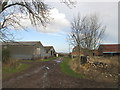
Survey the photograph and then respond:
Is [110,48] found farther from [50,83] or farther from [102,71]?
[50,83]

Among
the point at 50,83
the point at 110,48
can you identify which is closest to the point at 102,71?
the point at 50,83

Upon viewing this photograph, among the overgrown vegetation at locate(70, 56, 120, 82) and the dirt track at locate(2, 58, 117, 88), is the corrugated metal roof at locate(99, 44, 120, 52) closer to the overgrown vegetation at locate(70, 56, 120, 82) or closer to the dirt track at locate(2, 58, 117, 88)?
the overgrown vegetation at locate(70, 56, 120, 82)

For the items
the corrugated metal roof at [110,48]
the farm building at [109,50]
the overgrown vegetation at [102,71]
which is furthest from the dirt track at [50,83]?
the corrugated metal roof at [110,48]

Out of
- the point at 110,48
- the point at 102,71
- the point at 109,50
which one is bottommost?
the point at 102,71

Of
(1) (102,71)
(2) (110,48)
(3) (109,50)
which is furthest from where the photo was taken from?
(2) (110,48)

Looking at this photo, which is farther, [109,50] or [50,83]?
[109,50]

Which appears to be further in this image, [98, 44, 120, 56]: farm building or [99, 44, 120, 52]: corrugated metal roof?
[99, 44, 120, 52]: corrugated metal roof

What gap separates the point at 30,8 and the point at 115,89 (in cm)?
928

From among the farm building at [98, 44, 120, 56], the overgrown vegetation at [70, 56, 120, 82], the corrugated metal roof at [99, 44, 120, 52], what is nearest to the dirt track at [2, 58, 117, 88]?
the overgrown vegetation at [70, 56, 120, 82]

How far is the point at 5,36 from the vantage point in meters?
13.0

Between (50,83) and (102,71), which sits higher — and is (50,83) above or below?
above

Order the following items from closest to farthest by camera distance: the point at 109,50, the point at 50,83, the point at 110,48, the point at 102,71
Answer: the point at 50,83 < the point at 102,71 < the point at 109,50 < the point at 110,48

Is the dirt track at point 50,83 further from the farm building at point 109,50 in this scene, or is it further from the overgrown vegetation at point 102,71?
the farm building at point 109,50

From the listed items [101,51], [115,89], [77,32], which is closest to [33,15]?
[115,89]
